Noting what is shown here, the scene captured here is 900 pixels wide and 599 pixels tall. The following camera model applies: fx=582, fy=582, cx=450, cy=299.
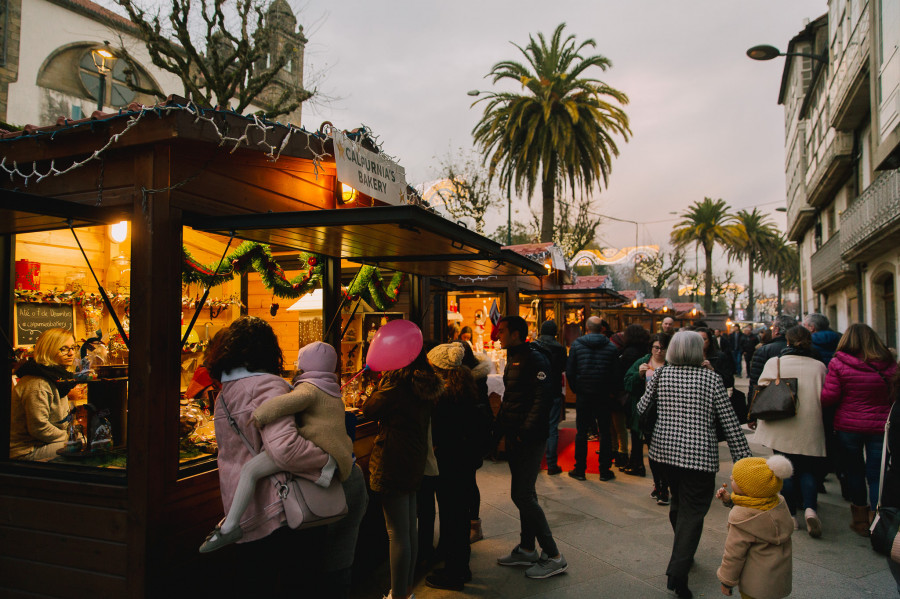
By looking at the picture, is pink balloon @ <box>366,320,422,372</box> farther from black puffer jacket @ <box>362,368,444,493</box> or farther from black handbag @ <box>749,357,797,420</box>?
black handbag @ <box>749,357,797,420</box>

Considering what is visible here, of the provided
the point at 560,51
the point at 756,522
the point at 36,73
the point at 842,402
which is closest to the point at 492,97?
the point at 560,51

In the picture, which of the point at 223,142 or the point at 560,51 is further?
the point at 560,51

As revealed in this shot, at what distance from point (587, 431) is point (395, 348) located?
4.57 metres

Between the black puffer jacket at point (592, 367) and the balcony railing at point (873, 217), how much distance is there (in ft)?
23.1

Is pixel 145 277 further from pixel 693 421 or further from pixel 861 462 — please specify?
pixel 861 462

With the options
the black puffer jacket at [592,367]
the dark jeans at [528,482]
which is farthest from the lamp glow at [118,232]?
the black puffer jacket at [592,367]

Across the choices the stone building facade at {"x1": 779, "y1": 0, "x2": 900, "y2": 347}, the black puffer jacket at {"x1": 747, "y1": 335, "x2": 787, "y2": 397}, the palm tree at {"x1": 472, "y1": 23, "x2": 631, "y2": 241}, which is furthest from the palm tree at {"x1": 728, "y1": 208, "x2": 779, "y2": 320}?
the black puffer jacket at {"x1": 747, "y1": 335, "x2": 787, "y2": 397}

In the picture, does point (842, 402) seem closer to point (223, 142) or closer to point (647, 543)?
point (647, 543)

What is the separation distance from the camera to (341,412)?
2.97 meters

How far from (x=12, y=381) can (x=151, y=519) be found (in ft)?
6.34

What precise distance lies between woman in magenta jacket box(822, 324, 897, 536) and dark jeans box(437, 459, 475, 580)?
345 centimetres

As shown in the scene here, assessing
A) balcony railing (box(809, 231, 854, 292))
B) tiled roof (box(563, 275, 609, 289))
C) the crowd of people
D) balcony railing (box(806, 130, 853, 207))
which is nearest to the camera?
the crowd of people

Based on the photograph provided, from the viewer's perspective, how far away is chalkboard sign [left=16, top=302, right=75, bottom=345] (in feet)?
16.1

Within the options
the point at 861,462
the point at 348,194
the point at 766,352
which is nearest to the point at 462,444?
the point at 348,194
